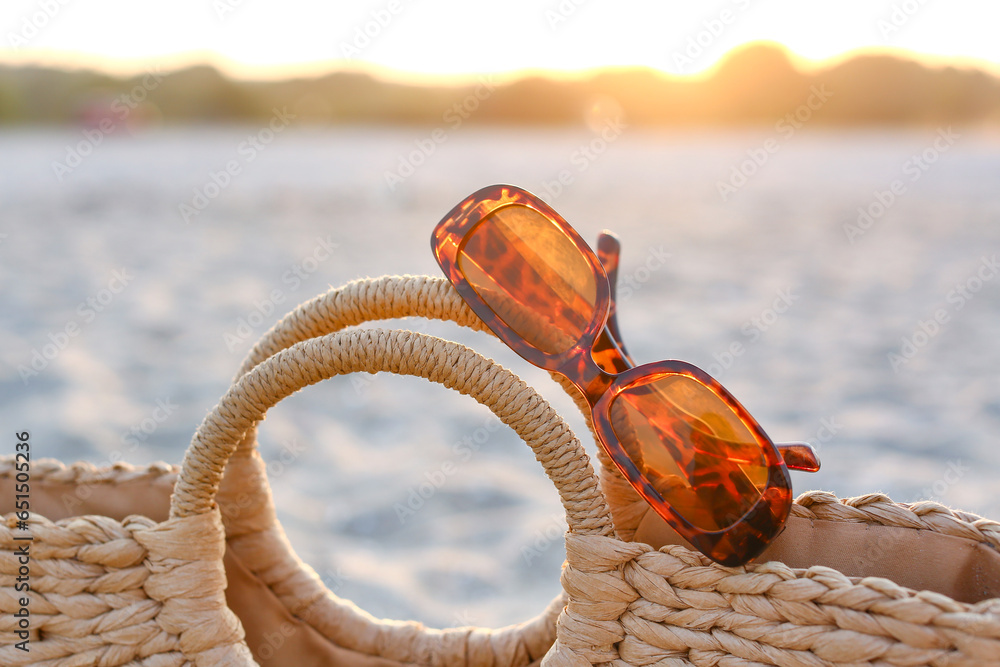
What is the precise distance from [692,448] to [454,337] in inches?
134

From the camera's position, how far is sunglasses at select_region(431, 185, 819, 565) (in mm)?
673

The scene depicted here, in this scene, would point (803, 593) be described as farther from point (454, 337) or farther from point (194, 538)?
point (454, 337)

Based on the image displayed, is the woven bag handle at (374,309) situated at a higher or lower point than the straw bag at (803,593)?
higher

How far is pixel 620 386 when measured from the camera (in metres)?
0.71

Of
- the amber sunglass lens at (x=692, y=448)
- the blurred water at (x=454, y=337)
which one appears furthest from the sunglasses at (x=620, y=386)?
the blurred water at (x=454, y=337)

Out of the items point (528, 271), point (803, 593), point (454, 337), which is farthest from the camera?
point (454, 337)

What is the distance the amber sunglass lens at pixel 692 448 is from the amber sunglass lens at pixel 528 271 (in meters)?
0.11

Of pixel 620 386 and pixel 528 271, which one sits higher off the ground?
pixel 528 271

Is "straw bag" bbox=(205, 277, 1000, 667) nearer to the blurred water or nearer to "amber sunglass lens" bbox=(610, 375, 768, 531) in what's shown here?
"amber sunglass lens" bbox=(610, 375, 768, 531)

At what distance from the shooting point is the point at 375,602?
1811 mm

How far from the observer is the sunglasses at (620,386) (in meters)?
0.67

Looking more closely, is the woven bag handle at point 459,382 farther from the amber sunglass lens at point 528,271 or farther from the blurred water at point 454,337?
the blurred water at point 454,337

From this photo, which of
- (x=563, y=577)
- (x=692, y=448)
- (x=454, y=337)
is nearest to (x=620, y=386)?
(x=692, y=448)

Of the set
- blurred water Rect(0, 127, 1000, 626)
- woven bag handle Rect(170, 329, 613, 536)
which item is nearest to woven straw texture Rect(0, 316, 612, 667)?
woven bag handle Rect(170, 329, 613, 536)
